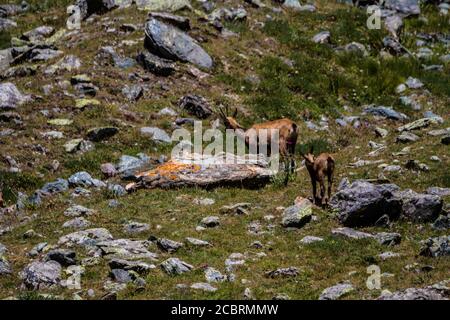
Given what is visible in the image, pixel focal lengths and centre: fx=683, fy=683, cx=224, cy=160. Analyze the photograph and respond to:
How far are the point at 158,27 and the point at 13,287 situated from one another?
44.8 feet

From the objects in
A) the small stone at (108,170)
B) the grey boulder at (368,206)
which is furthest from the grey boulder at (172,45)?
the grey boulder at (368,206)

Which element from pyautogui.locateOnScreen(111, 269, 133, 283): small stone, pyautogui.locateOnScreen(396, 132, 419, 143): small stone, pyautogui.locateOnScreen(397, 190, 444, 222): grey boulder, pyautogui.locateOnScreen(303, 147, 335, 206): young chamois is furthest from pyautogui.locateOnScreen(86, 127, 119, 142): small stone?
pyautogui.locateOnScreen(397, 190, 444, 222): grey boulder

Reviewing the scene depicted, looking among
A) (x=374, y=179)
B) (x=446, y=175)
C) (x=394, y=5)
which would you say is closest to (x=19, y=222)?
(x=374, y=179)

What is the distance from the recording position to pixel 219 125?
65.9 feet

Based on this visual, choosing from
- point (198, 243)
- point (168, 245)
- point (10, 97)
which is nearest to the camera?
point (168, 245)

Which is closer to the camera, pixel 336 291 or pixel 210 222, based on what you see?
pixel 336 291

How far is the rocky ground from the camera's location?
11.1 m

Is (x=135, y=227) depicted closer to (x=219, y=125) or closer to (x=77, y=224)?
(x=77, y=224)

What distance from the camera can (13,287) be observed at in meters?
10.9

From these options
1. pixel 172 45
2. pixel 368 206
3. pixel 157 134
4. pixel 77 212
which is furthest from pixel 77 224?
pixel 172 45

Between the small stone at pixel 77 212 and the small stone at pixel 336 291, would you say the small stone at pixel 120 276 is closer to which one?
the small stone at pixel 336 291

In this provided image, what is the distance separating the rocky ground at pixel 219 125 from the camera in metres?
11.1
